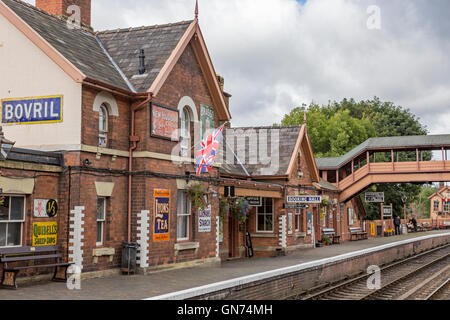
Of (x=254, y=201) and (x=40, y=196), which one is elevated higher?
(x=254, y=201)

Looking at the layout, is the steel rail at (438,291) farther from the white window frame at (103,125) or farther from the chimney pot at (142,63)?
the chimney pot at (142,63)

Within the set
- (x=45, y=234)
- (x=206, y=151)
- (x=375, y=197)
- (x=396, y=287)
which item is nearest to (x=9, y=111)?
(x=45, y=234)

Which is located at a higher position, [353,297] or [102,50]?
[102,50]

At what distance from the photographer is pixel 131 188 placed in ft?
49.8

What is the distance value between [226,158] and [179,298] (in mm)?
15790

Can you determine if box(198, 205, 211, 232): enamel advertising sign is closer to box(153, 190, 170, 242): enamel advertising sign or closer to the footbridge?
box(153, 190, 170, 242): enamel advertising sign

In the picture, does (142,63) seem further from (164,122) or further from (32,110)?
(32,110)

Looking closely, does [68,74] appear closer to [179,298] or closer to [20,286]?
[20,286]

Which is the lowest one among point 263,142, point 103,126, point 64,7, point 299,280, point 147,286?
point 299,280

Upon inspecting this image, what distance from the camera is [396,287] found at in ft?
58.4

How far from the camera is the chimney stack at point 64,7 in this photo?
1764cm

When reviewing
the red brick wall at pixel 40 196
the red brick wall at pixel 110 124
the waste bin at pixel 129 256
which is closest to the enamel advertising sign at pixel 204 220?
the waste bin at pixel 129 256

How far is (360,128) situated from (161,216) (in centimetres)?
3904
